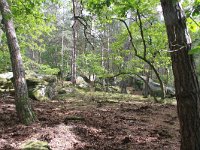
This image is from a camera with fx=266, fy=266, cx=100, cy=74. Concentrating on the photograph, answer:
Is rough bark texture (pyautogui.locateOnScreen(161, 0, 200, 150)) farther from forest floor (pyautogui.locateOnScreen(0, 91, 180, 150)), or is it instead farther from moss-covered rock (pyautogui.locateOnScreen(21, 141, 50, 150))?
moss-covered rock (pyautogui.locateOnScreen(21, 141, 50, 150))

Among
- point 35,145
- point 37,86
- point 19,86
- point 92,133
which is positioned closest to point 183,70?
point 35,145

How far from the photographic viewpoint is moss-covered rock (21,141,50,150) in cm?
552

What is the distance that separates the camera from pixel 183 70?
402cm

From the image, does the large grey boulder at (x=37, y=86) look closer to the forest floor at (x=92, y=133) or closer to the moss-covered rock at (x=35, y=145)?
the forest floor at (x=92, y=133)

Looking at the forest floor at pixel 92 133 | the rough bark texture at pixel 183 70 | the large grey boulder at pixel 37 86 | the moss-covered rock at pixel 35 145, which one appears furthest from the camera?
the large grey boulder at pixel 37 86

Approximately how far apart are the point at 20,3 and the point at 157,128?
6.83 meters

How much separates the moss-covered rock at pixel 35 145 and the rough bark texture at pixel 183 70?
302 centimetres

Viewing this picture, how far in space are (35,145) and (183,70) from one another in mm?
3474

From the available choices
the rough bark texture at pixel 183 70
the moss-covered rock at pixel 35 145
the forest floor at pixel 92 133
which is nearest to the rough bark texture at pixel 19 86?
the forest floor at pixel 92 133

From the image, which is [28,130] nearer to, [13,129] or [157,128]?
[13,129]

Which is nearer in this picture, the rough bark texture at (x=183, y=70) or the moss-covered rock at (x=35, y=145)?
the rough bark texture at (x=183, y=70)

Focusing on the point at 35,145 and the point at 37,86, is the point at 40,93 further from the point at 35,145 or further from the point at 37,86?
the point at 35,145

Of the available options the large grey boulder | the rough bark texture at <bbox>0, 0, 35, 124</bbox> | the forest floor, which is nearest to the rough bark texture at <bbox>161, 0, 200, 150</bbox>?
the forest floor

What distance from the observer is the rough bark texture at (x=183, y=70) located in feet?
13.2
